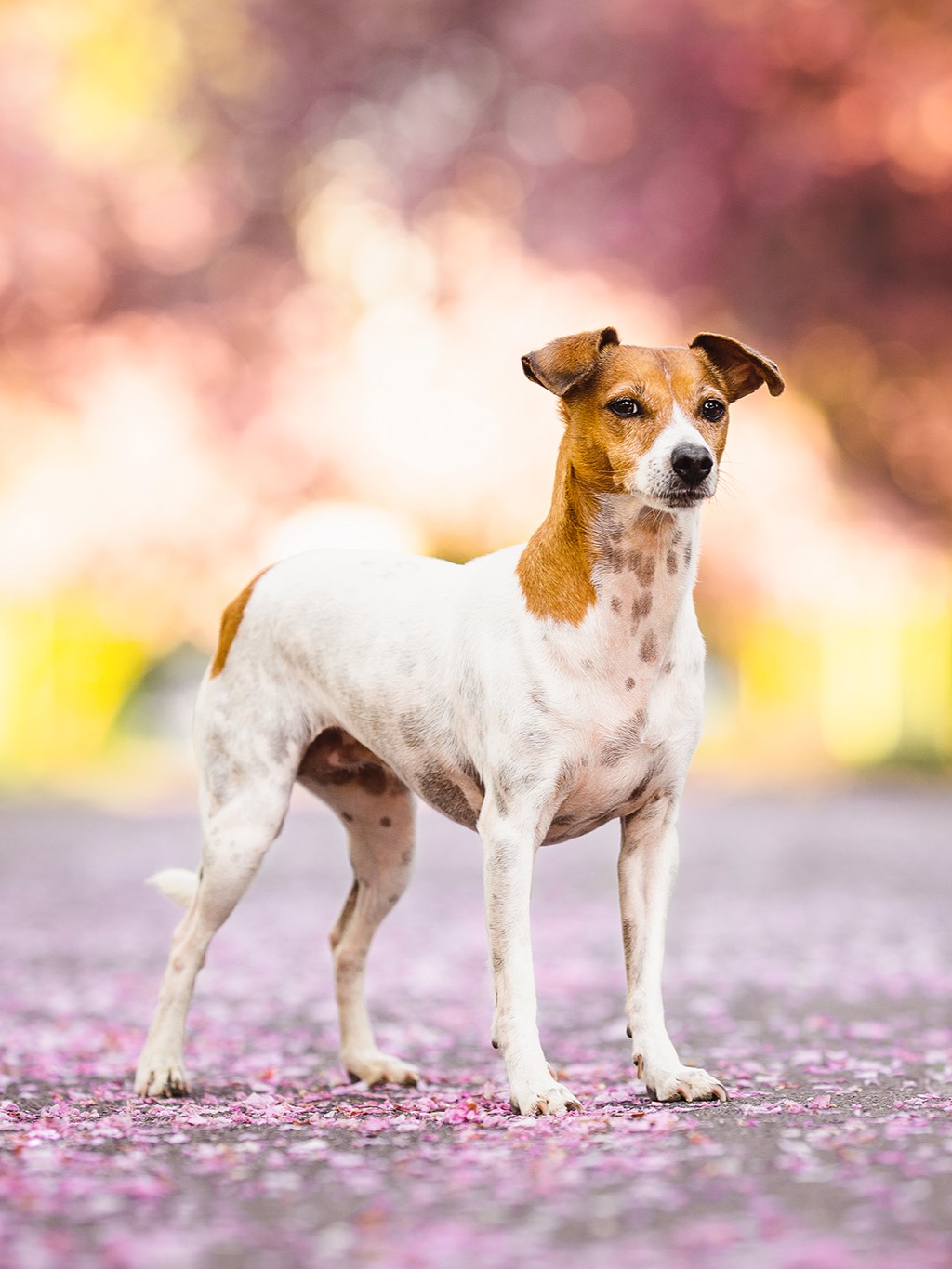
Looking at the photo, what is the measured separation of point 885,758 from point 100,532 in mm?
9528

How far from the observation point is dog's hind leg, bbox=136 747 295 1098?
16.5 ft

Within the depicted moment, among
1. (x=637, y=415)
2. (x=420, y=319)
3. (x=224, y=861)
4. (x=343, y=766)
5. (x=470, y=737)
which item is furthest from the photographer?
(x=420, y=319)

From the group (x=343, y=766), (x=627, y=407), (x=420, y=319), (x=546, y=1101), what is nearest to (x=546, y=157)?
(x=420, y=319)

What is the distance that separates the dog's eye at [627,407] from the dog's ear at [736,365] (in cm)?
45

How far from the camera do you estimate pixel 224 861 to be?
5.03 meters

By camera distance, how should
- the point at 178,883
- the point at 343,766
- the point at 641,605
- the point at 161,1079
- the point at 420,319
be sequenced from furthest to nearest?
the point at 420,319 < the point at 178,883 < the point at 343,766 < the point at 161,1079 < the point at 641,605

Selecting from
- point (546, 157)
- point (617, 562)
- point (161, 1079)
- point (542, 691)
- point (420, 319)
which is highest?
point (546, 157)

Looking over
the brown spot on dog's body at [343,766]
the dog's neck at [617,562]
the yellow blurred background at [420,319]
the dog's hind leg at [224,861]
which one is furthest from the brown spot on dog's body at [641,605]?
the yellow blurred background at [420,319]

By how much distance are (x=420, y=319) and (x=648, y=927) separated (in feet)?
59.4

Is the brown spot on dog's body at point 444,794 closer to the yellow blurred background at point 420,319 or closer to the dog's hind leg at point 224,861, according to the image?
the dog's hind leg at point 224,861

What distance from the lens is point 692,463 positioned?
4.10 m

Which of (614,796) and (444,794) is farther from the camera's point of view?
(444,794)

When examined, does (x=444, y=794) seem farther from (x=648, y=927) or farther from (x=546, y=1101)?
(x=546, y=1101)

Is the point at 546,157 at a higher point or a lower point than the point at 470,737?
higher
